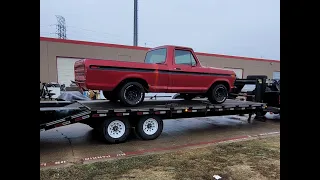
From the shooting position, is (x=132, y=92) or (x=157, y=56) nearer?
(x=132, y=92)

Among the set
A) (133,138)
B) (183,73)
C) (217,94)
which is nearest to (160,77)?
(183,73)

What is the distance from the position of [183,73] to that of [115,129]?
9.05 ft

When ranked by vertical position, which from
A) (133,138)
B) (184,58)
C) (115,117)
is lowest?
(133,138)

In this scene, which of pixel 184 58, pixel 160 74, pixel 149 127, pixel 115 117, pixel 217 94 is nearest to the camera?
pixel 115 117

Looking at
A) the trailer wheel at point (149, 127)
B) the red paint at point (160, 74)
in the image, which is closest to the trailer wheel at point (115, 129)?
the trailer wheel at point (149, 127)

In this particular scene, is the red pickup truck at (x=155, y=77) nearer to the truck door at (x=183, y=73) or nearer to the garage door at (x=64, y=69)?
the truck door at (x=183, y=73)

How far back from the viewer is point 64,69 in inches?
885

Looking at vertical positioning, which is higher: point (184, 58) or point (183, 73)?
point (184, 58)

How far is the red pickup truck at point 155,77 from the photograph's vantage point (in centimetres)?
726

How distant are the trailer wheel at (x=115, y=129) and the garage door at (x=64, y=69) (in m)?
16.5

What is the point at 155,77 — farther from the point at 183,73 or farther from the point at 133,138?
the point at 133,138
